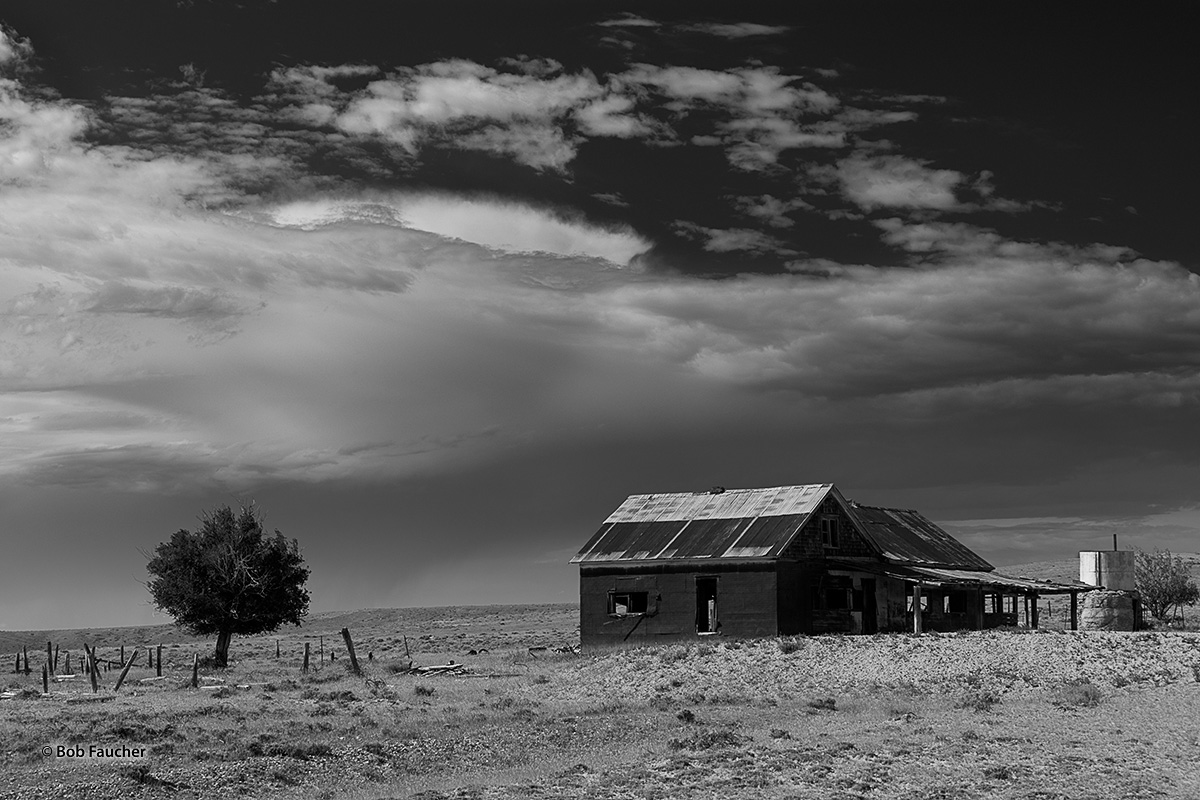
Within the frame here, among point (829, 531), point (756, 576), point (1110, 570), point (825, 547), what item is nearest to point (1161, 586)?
point (1110, 570)

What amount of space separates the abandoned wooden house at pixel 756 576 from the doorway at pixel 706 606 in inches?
2.6

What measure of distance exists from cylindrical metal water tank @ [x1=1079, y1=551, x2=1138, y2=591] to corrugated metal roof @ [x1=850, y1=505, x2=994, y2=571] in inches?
188

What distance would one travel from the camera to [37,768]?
21.2m

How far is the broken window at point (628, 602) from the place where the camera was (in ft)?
156

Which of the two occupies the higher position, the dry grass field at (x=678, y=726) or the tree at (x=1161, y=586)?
the tree at (x=1161, y=586)

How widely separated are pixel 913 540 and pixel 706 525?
1226 cm

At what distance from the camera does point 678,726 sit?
28.0 m

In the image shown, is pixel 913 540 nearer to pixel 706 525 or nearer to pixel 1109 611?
pixel 1109 611

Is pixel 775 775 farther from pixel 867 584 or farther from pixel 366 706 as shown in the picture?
pixel 867 584

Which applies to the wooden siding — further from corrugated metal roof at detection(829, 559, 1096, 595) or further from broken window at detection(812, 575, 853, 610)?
broken window at detection(812, 575, 853, 610)

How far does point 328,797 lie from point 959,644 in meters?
24.0

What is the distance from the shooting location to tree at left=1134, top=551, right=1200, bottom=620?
61094 mm

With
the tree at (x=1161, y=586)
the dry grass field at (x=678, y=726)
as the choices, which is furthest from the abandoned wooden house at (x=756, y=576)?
the tree at (x=1161, y=586)

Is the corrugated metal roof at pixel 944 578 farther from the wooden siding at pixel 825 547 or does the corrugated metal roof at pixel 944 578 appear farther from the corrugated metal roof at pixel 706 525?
the corrugated metal roof at pixel 706 525
